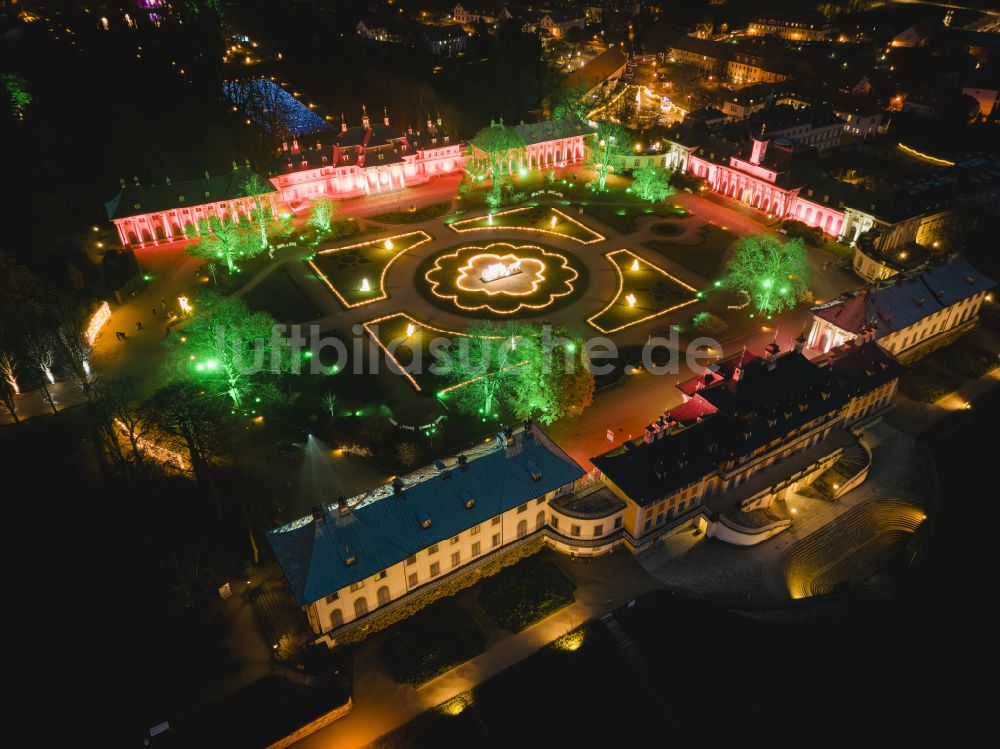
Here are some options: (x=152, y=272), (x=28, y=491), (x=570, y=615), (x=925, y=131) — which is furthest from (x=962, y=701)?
Answer: (x=925, y=131)

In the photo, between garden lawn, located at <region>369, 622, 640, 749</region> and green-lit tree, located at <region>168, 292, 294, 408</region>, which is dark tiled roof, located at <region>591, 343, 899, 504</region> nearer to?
garden lawn, located at <region>369, 622, 640, 749</region>

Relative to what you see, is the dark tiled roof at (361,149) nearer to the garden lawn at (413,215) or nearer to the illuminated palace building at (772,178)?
the garden lawn at (413,215)

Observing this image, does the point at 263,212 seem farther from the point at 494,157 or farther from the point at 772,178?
the point at 772,178

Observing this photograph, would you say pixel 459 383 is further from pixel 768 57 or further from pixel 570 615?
pixel 768 57

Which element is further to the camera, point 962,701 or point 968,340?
point 968,340

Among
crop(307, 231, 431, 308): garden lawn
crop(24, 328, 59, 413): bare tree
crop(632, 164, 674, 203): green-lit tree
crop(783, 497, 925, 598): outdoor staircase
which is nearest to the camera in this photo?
crop(783, 497, 925, 598): outdoor staircase

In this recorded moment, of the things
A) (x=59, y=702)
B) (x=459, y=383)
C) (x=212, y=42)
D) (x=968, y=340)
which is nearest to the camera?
(x=59, y=702)

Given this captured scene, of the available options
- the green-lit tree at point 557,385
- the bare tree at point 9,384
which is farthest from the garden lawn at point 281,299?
the green-lit tree at point 557,385

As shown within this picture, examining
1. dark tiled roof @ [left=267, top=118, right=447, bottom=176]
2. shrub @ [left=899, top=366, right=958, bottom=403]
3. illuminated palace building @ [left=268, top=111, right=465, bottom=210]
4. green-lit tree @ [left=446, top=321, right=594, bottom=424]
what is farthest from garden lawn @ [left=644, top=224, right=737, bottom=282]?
dark tiled roof @ [left=267, top=118, right=447, bottom=176]
